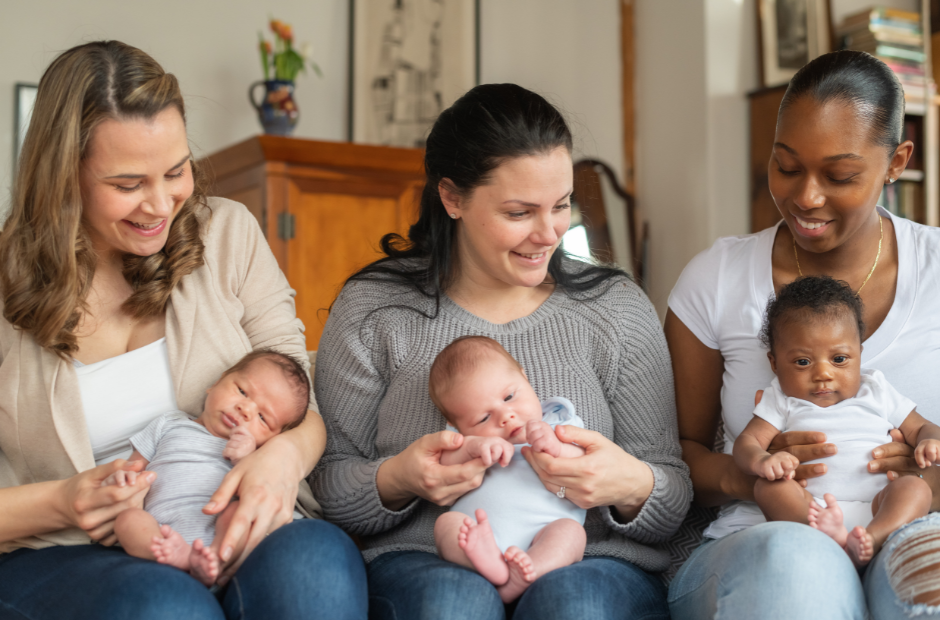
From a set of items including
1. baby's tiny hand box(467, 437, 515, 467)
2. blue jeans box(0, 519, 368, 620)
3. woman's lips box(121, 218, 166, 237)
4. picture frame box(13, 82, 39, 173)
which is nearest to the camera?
blue jeans box(0, 519, 368, 620)

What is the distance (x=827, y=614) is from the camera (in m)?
1.19

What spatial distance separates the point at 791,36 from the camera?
376 centimetres

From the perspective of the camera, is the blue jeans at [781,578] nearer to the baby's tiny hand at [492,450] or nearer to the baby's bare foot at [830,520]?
the baby's bare foot at [830,520]

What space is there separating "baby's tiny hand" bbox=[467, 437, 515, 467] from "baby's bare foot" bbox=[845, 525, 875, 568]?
55 centimetres

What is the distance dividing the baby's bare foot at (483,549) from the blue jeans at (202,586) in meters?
0.17

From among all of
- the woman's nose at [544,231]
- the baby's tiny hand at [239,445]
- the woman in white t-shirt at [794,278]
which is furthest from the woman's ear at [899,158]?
the baby's tiny hand at [239,445]

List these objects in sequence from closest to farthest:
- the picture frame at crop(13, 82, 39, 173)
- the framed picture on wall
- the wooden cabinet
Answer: the wooden cabinet
the picture frame at crop(13, 82, 39, 173)
the framed picture on wall

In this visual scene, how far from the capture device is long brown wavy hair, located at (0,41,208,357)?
4.73ft

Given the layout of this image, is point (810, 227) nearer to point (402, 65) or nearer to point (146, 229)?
point (146, 229)

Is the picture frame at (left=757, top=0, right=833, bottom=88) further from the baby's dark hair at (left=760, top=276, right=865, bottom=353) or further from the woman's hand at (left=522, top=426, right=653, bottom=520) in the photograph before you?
the woman's hand at (left=522, top=426, right=653, bottom=520)

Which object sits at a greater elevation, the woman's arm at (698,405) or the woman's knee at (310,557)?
the woman's arm at (698,405)

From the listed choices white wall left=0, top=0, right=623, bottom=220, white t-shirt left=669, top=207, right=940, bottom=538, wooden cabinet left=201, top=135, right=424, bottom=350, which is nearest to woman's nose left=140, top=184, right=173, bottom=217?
white t-shirt left=669, top=207, right=940, bottom=538

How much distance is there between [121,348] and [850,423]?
133 cm

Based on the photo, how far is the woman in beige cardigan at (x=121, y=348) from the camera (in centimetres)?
125
